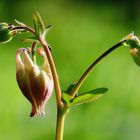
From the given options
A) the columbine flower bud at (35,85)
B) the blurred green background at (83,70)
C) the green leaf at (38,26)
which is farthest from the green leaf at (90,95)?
the blurred green background at (83,70)

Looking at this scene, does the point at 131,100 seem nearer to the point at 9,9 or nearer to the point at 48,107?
the point at 48,107

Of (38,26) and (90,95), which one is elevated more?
(38,26)

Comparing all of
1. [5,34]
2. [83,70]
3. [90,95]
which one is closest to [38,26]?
[5,34]

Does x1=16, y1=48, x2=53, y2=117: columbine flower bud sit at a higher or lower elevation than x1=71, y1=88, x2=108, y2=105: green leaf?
higher

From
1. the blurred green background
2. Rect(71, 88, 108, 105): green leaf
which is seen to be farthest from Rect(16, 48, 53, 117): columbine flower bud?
the blurred green background

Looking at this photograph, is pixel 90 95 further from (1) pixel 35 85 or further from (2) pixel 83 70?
(2) pixel 83 70

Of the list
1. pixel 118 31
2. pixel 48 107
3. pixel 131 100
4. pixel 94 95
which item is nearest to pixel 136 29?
pixel 118 31

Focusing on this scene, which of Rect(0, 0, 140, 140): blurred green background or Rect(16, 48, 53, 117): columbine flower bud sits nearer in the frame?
Rect(16, 48, 53, 117): columbine flower bud

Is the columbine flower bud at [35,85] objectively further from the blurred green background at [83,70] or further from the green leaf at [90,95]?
the blurred green background at [83,70]

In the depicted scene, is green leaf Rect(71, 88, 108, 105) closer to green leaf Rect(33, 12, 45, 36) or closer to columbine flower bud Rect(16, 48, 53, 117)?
columbine flower bud Rect(16, 48, 53, 117)
